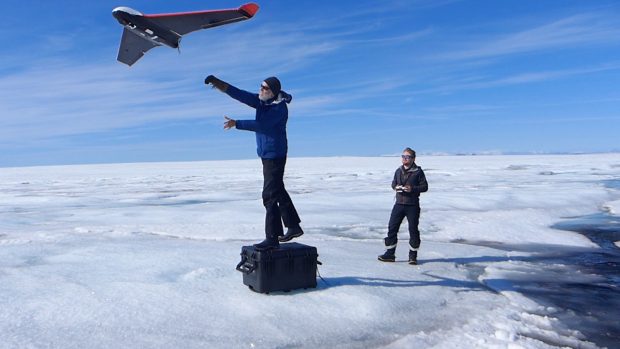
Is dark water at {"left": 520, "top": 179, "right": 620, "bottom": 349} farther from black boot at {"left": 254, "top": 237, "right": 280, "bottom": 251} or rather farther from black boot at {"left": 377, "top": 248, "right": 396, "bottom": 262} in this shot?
black boot at {"left": 254, "top": 237, "right": 280, "bottom": 251}

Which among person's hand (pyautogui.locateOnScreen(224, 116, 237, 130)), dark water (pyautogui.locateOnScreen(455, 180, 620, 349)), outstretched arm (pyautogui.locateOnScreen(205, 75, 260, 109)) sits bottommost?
dark water (pyautogui.locateOnScreen(455, 180, 620, 349))

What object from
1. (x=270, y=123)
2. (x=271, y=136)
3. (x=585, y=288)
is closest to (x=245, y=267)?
(x=271, y=136)

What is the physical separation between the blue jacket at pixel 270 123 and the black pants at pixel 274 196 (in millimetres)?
94

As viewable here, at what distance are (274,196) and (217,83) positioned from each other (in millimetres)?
1299

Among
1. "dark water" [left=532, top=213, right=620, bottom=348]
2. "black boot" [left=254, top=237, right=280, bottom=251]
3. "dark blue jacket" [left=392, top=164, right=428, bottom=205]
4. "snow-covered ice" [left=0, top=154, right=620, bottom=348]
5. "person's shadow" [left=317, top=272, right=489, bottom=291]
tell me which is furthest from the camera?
"dark blue jacket" [left=392, top=164, right=428, bottom=205]

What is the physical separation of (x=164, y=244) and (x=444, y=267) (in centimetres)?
424

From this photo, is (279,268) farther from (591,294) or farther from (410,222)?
(591,294)

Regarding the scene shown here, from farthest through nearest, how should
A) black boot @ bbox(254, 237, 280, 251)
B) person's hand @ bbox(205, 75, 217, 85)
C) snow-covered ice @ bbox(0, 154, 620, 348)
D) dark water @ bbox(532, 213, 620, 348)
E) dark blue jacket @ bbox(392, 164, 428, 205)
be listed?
1. dark blue jacket @ bbox(392, 164, 428, 205)
2. black boot @ bbox(254, 237, 280, 251)
3. person's hand @ bbox(205, 75, 217, 85)
4. dark water @ bbox(532, 213, 620, 348)
5. snow-covered ice @ bbox(0, 154, 620, 348)

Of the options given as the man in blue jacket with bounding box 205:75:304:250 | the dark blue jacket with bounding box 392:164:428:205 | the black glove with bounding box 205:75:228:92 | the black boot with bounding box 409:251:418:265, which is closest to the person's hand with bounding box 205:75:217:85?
the black glove with bounding box 205:75:228:92

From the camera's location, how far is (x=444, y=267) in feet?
21.3

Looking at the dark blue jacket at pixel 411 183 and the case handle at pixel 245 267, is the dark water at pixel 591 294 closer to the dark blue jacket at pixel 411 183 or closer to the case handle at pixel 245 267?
the dark blue jacket at pixel 411 183

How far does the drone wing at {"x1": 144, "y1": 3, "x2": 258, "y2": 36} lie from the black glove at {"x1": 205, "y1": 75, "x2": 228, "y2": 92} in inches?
23.5

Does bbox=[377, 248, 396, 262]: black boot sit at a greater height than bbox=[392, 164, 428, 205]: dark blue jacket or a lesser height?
lesser

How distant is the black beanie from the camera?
15.6ft
